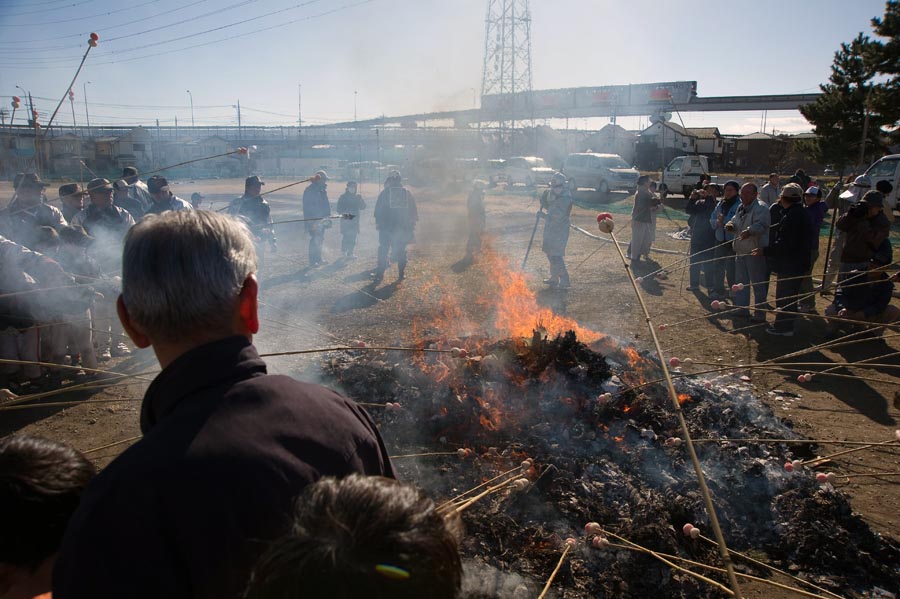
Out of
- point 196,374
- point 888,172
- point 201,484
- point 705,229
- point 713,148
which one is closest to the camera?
point 201,484

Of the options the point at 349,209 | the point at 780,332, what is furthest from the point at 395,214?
the point at 780,332

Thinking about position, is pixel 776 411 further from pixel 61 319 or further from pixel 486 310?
pixel 61 319

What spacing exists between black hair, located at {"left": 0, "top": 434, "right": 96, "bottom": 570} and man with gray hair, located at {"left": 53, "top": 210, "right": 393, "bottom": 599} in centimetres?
46

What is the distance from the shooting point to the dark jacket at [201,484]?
3.44ft

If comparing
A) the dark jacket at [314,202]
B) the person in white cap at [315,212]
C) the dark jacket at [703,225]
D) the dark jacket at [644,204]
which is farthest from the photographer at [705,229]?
the dark jacket at [314,202]

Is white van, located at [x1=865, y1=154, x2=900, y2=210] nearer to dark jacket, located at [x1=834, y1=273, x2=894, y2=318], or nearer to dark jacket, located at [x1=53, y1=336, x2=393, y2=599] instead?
dark jacket, located at [x1=834, y1=273, x2=894, y2=318]

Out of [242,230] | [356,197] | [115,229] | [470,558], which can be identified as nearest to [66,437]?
[115,229]

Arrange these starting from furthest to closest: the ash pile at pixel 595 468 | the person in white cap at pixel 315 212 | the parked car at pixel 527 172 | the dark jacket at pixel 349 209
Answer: the parked car at pixel 527 172 < the dark jacket at pixel 349 209 < the person in white cap at pixel 315 212 < the ash pile at pixel 595 468

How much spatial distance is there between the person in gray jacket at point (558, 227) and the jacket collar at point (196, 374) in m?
9.47

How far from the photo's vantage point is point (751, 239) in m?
8.57

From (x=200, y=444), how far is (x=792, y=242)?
8.65 meters

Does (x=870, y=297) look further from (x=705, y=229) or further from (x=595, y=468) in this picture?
(x=595, y=468)

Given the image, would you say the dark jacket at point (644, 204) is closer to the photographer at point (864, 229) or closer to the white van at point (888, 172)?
the photographer at point (864, 229)

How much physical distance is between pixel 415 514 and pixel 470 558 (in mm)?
2976
